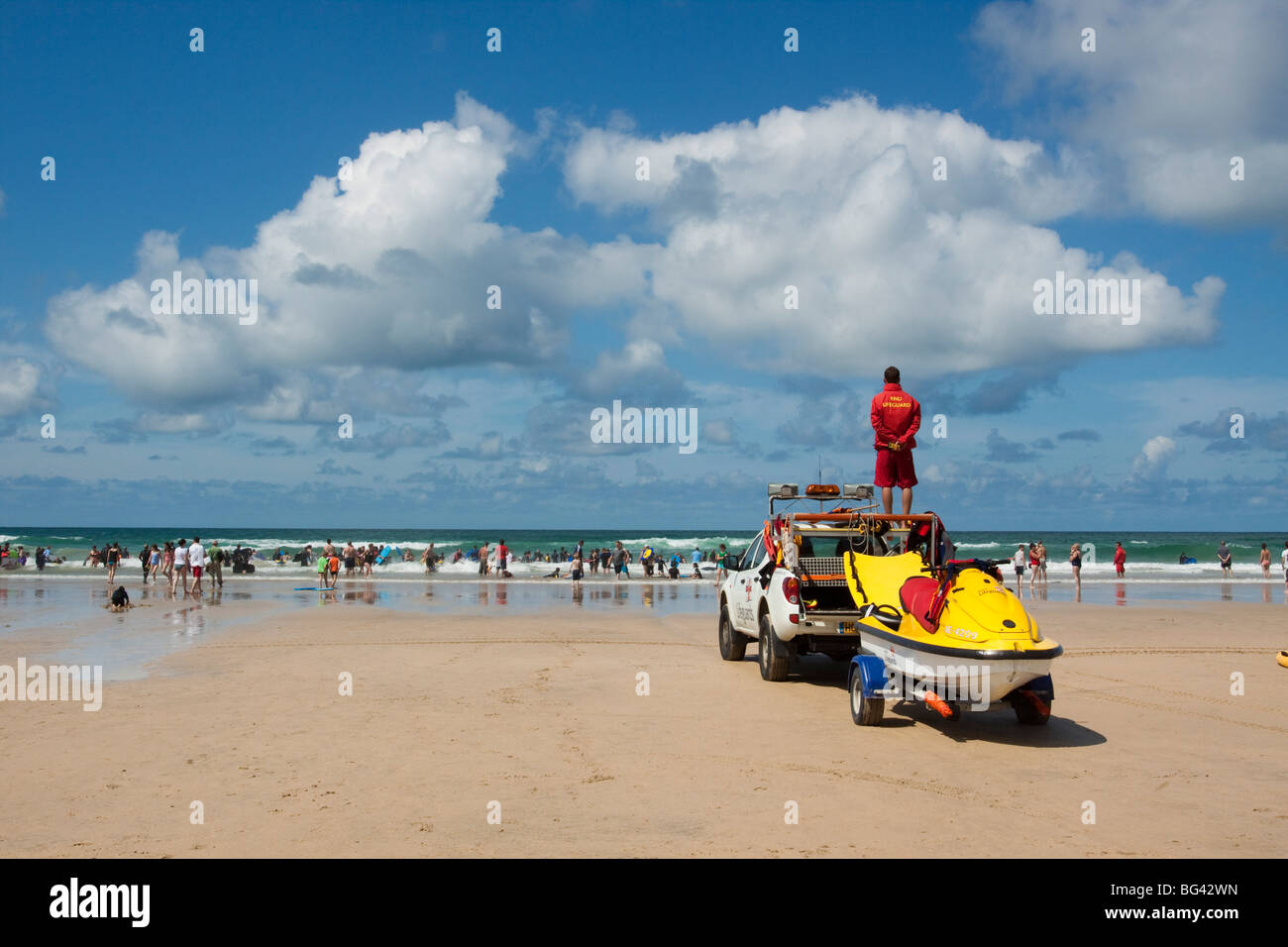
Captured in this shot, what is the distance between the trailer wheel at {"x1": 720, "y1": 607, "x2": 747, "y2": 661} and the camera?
50.1ft

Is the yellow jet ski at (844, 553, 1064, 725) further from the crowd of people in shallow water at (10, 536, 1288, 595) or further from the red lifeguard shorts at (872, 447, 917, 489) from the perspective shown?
the crowd of people in shallow water at (10, 536, 1288, 595)

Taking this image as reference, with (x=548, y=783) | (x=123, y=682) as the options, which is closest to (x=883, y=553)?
(x=548, y=783)

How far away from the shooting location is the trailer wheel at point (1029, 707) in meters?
9.83

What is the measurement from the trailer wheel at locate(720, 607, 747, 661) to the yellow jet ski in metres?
4.63

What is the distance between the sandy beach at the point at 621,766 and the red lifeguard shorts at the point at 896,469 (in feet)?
9.17

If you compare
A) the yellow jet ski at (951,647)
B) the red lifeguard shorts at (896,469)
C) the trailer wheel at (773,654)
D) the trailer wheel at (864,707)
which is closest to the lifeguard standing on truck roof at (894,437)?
the red lifeguard shorts at (896,469)

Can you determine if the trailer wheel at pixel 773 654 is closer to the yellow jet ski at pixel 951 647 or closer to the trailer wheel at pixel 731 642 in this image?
the trailer wheel at pixel 731 642

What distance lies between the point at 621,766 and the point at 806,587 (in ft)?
14.9

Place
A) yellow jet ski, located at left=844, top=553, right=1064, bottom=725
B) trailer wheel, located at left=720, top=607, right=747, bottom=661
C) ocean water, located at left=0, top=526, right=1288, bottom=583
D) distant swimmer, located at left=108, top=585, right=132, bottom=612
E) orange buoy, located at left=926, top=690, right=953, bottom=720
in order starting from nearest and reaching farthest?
yellow jet ski, located at left=844, top=553, right=1064, bottom=725 < orange buoy, located at left=926, top=690, right=953, bottom=720 < trailer wheel, located at left=720, top=607, right=747, bottom=661 < distant swimmer, located at left=108, top=585, right=132, bottom=612 < ocean water, located at left=0, top=526, right=1288, bottom=583

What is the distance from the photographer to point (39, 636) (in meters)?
19.0

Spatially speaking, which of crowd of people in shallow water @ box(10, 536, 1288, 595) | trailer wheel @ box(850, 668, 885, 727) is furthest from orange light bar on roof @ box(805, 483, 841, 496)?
crowd of people in shallow water @ box(10, 536, 1288, 595)

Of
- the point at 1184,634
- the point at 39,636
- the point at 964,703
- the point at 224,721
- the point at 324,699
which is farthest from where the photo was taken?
the point at 1184,634
